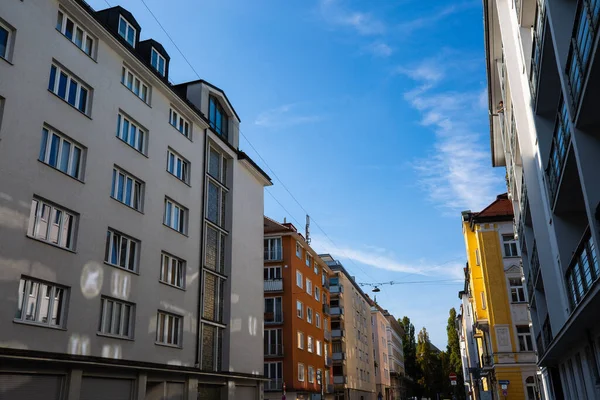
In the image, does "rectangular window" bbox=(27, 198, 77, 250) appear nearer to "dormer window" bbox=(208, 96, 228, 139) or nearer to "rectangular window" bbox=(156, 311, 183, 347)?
"rectangular window" bbox=(156, 311, 183, 347)

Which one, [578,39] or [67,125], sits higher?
[67,125]

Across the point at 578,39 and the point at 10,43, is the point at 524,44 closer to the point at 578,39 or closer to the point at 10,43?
the point at 578,39

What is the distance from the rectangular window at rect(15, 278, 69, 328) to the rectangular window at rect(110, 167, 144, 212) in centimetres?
497

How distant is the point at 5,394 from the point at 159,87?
15.5 metres

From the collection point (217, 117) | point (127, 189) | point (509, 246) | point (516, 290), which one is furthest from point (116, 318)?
point (509, 246)

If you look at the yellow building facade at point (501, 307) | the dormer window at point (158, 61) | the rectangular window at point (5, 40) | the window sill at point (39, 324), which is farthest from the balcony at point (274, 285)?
the rectangular window at point (5, 40)

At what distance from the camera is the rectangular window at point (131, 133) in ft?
75.0

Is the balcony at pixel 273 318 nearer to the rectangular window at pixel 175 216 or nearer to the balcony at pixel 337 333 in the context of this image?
the balcony at pixel 337 333

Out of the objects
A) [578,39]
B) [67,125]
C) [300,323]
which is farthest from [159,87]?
[300,323]

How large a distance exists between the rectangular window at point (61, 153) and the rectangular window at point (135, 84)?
16.0 ft

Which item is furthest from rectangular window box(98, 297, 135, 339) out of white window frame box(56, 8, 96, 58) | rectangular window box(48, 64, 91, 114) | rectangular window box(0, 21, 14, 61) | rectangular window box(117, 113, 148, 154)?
white window frame box(56, 8, 96, 58)

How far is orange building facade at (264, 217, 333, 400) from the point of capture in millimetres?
41531

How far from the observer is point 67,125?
19.3 meters

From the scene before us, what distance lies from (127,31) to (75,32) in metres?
4.46
